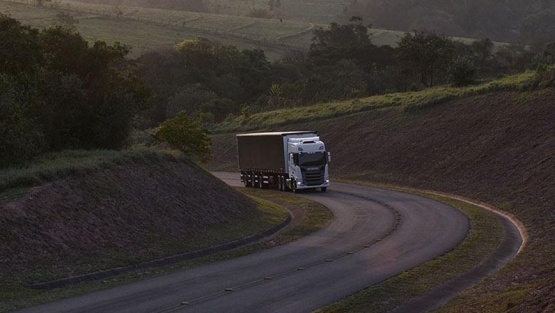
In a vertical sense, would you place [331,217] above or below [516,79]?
below

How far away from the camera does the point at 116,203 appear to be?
3045 centimetres

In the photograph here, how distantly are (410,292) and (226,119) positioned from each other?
74.9m

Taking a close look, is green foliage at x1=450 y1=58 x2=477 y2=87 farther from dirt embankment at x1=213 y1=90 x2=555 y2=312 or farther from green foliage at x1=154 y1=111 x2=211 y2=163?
green foliage at x1=154 y1=111 x2=211 y2=163

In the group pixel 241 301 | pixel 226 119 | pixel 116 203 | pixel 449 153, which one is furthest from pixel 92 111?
pixel 226 119

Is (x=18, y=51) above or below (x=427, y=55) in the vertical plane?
above

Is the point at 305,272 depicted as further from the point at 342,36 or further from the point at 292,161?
the point at 342,36

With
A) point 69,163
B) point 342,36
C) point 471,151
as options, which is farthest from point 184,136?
point 342,36

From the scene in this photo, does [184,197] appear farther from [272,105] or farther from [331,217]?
[272,105]

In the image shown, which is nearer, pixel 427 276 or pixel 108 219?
pixel 427 276

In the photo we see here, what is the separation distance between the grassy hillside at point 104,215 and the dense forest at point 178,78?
343cm

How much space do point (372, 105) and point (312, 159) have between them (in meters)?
25.3

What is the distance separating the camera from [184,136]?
53688mm

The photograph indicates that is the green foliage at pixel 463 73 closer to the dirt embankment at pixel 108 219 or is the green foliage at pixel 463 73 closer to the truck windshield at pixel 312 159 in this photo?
the truck windshield at pixel 312 159

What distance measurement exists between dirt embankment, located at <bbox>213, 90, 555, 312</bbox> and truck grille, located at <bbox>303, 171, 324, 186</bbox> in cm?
659
